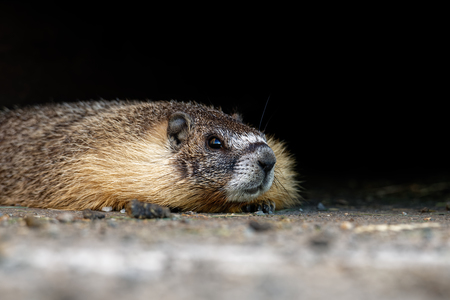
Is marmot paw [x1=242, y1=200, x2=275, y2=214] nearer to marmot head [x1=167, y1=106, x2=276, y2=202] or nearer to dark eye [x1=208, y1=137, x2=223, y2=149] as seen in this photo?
marmot head [x1=167, y1=106, x2=276, y2=202]

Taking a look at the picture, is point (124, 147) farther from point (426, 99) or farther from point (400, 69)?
point (426, 99)

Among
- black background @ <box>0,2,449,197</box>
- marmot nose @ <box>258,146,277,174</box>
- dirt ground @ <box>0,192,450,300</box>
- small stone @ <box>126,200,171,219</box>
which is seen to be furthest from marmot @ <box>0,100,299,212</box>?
black background @ <box>0,2,449,197</box>

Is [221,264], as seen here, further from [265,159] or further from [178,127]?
[178,127]

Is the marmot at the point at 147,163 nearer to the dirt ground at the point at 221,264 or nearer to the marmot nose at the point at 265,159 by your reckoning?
the marmot nose at the point at 265,159

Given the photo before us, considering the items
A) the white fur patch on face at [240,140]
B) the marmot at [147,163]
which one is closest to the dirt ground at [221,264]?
the marmot at [147,163]

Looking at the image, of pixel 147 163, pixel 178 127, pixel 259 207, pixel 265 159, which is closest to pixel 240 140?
pixel 265 159

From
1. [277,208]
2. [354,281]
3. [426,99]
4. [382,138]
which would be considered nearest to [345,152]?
[382,138]
